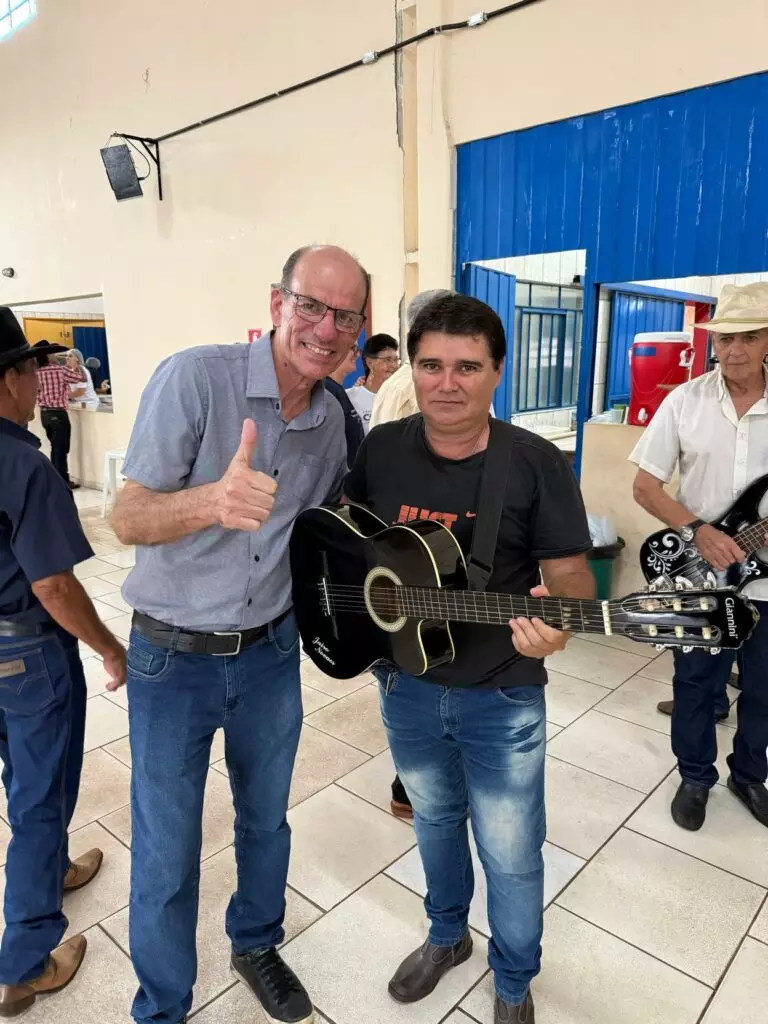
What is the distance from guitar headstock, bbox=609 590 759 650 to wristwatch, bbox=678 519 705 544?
129 centimetres

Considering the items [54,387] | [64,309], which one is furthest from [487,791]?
[64,309]

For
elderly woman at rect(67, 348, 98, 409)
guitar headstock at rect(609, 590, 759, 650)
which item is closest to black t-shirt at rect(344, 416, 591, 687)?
guitar headstock at rect(609, 590, 759, 650)

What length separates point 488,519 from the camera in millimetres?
1428

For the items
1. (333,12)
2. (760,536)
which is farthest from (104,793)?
(333,12)

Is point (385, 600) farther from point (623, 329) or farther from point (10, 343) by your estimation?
point (623, 329)

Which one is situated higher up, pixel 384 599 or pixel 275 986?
pixel 384 599

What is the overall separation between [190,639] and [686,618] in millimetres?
983

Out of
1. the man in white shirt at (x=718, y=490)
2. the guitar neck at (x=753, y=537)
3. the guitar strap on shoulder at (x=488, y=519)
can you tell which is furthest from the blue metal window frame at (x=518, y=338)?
the guitar strap on shoulder at (x=488, y=519)

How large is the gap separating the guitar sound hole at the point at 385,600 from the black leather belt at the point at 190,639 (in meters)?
0.33

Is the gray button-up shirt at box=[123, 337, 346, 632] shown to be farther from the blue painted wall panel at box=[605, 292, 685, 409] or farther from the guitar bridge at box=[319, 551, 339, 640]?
the blue painted wall panel at box=[605, 292, 685, 409]

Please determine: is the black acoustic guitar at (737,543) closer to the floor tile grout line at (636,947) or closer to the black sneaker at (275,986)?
the floor tile grout line at (636,947)

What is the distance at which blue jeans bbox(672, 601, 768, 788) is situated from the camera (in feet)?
7.73

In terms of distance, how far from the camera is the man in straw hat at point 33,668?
5.39 feet

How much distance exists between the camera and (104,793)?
2.69 m
